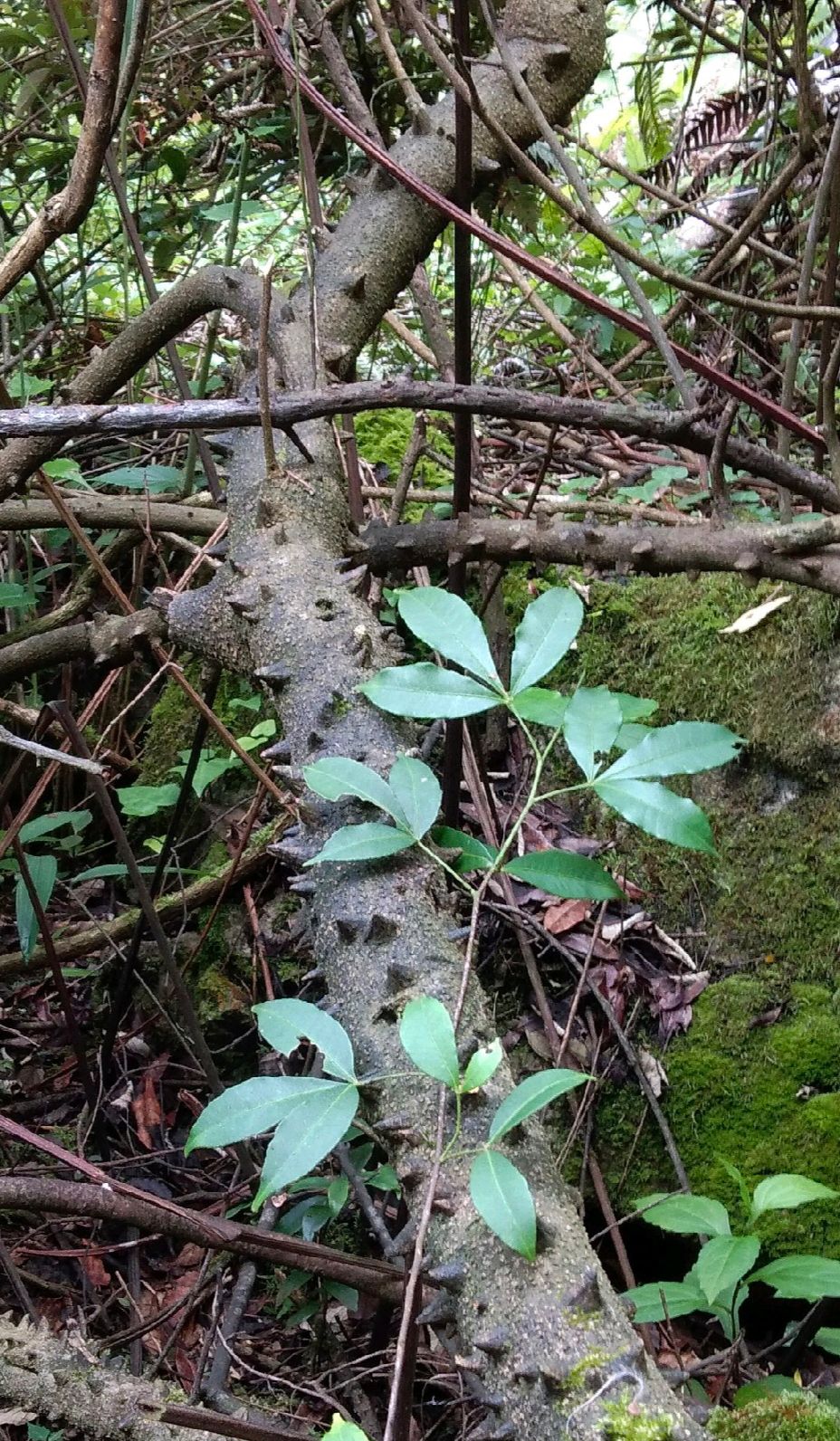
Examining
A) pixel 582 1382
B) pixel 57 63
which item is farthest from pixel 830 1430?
pixel 57 63

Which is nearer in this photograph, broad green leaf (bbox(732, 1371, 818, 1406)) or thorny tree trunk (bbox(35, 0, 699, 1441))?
thorny tree trunk (bbox(35, 0, 699, 1441))

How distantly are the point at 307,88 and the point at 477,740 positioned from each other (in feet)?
3.94

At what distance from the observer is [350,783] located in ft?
3.48

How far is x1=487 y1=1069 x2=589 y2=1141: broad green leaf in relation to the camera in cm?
79

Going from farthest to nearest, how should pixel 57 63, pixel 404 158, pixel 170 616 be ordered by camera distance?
pixel 57 63 < pixel 404 158 < pixel 170 616

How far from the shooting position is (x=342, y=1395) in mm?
1415

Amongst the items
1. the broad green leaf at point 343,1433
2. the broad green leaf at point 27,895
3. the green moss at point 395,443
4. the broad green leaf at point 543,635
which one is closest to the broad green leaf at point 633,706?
the broad green leaf at point 543,635

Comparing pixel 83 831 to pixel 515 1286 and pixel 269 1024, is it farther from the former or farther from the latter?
pixel 515 1286

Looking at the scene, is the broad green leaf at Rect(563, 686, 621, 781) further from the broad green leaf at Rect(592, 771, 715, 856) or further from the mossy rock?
the mossy rock

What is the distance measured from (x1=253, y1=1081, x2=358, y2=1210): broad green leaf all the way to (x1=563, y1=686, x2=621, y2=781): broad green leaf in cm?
37

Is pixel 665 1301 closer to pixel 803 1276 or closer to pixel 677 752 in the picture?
pixel 803 1276

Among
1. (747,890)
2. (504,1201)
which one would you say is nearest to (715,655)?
(747,890)

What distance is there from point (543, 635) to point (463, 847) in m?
0.31

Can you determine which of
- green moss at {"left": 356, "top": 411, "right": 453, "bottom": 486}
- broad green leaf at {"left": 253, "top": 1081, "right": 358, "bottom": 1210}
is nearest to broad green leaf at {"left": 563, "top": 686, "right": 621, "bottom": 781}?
broad green leaf at {"left": 253, "top": 1081, "right": 358, "bottom": 1210}
